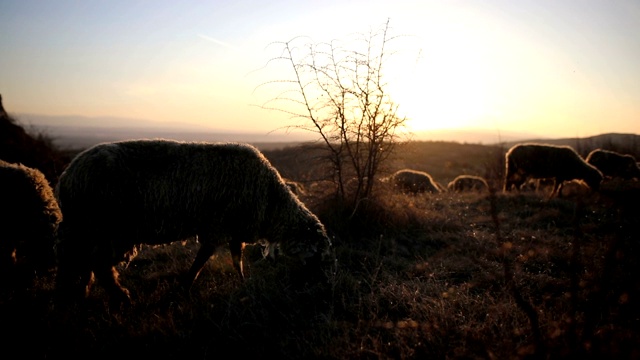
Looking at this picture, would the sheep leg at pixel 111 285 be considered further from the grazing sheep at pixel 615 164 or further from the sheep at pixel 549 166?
the grazing sheep at pixel 615 164

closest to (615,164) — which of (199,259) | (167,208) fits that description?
(199,259)

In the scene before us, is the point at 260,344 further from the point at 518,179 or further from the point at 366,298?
the point at 518,179

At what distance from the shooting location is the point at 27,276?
5195mm

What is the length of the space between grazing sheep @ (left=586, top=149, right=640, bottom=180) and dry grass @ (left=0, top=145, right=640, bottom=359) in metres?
10.3

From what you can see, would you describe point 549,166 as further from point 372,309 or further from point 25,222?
point 25,222

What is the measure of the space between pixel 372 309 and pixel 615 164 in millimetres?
15199

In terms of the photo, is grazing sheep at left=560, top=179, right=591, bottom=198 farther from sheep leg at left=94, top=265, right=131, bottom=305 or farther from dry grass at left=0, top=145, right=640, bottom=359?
sheep leg at left=94, top=265, right=131, bottom=305

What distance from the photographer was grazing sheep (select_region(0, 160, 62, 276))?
5402mm

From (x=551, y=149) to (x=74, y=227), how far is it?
516 inches

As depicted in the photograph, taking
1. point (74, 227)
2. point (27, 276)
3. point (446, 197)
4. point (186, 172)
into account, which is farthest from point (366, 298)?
point (446, 197)

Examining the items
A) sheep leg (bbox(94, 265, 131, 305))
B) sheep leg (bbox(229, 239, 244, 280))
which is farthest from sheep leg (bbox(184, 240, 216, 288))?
sheep leg (bbox(94, 265, 131, 305))

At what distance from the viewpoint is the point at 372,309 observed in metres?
3.68

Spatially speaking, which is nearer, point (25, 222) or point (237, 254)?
point (237, 254)

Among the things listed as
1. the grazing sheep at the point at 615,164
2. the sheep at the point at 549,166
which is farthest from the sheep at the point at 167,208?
the grazing sheep at the point at 615,164
